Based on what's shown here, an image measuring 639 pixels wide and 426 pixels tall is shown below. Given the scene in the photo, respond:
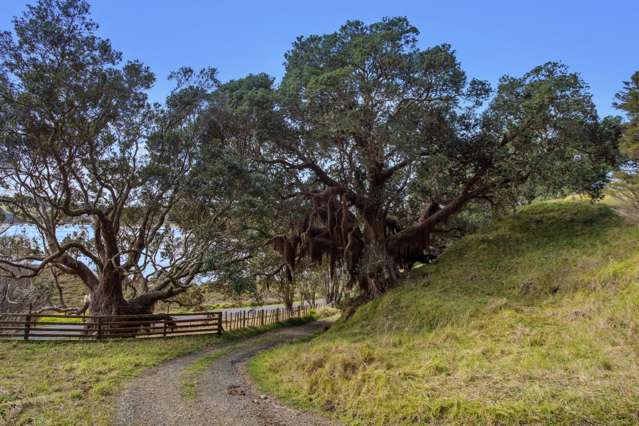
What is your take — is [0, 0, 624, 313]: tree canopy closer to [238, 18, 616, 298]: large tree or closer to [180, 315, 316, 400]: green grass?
[238, 18, 616, 298]: large tree

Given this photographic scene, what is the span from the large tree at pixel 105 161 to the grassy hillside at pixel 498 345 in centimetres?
676

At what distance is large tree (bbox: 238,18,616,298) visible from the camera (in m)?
15.7

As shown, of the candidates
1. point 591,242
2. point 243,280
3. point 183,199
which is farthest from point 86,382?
point 591,242

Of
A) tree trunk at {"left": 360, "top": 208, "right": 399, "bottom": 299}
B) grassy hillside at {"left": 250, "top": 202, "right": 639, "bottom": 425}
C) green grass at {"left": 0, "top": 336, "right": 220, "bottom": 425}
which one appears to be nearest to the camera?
grassy hillside at {"left": 250, "top": 202, "right": 639, "bottom": 425}

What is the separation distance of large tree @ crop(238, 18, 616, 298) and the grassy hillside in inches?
111

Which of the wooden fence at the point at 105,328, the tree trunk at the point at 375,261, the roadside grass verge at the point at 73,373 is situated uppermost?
the tree trunk at the point at 375,261

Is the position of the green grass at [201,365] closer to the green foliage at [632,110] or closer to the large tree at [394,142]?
the large tree at [394,142]

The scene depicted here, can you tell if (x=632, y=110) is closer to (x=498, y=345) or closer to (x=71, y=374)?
(x=498, y=345)

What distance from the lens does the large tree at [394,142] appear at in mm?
15688

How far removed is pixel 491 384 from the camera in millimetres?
7102

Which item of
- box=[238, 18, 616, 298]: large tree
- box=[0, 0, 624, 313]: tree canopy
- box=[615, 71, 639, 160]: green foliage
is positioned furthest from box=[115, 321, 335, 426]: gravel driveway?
box=[615, 71, 639, 160]: green foliage

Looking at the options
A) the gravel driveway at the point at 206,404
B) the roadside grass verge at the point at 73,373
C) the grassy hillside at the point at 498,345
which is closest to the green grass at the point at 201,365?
the gravel driveway at the point at 206,404

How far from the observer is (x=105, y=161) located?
15.9 meters

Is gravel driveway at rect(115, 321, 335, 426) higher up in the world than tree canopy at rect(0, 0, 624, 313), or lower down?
lower down
